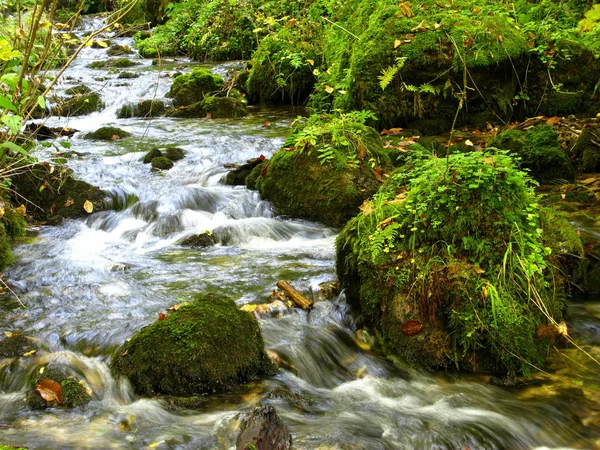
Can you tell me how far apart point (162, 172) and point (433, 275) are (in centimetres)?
607

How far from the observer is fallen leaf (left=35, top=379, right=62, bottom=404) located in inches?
151

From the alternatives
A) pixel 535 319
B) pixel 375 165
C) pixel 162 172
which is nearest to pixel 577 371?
pixel 535 319

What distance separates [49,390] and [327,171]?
4341 mm

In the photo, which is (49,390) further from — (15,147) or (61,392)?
(15,147)

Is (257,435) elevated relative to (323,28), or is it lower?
lower

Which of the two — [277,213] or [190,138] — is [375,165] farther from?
[190,138]

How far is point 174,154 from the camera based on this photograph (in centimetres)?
966

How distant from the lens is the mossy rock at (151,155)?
9471 mm

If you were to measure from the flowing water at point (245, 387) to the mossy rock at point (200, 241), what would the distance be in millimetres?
107

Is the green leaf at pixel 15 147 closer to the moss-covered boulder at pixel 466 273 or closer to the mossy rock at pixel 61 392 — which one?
the mossy rock at pixel 61 392

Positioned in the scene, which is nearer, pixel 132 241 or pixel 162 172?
pixel 132 241

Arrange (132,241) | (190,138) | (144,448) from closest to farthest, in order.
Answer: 1. (144,448)
2. (132,241)
3. (190,138)

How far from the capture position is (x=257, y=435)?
3211 millimetres

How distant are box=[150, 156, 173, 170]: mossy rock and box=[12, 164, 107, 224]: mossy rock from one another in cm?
151
